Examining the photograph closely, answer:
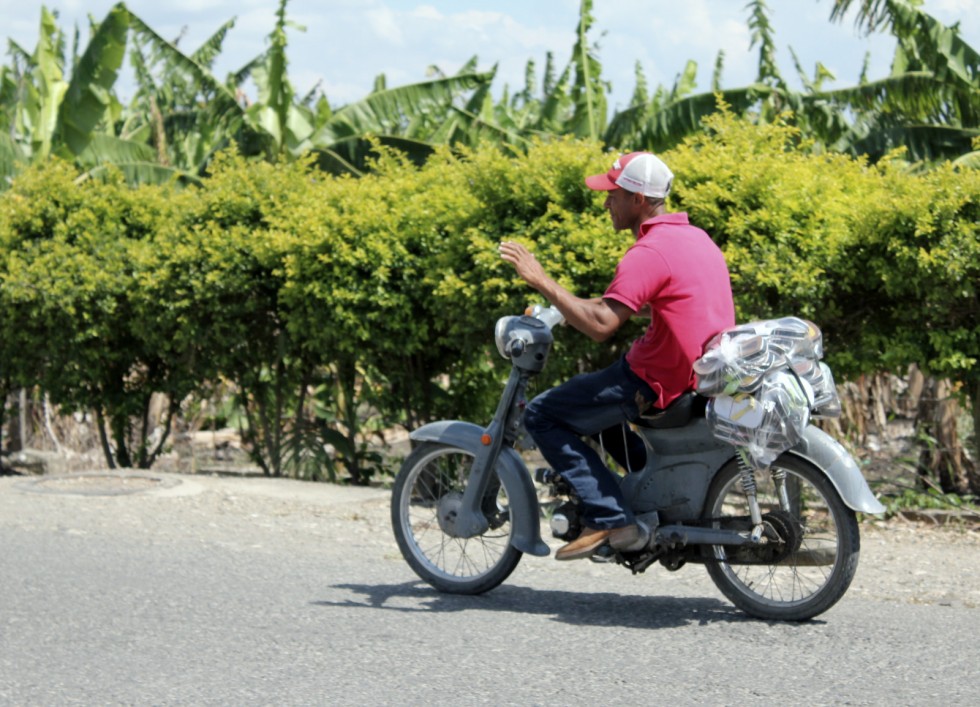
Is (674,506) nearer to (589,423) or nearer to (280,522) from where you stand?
(589,423)

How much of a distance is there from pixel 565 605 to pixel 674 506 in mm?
738

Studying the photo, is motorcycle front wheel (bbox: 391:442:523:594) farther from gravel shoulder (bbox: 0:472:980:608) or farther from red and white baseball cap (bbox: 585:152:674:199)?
red and white baseball cap (bbox: 585:152:674:199)

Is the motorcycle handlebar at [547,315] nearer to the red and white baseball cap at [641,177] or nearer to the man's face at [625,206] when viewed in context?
the man's face at [625,206]

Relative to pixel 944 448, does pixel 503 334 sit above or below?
above

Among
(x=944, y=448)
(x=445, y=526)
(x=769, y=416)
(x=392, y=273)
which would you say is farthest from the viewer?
(x=944, y=448)

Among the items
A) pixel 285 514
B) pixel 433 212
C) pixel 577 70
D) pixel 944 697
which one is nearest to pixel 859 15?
pixel 577 70

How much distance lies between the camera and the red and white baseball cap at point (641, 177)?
5.59m

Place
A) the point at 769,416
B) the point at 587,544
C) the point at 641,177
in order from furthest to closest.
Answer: the point at 587,544 < the point at 641,177 < the point at 769,416

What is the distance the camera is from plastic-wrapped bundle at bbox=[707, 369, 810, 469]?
5230mm

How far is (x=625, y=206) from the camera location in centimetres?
566

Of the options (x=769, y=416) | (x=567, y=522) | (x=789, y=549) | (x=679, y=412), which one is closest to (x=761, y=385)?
(x=769, y=416)

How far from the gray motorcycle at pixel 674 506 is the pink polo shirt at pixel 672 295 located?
6.4 inches

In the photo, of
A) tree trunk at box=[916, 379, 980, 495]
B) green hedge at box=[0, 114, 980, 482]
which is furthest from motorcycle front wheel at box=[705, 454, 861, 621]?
tree trunk at box=[916, 379, 980, 495]

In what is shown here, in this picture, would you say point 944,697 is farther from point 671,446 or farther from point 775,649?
point 671,446
